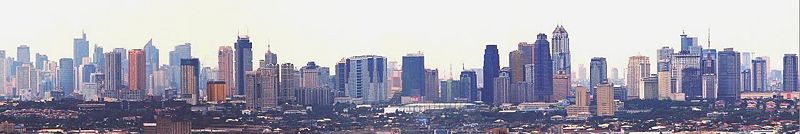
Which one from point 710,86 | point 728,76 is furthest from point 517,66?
point 728,76

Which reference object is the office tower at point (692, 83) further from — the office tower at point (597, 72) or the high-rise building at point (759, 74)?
the office tower at point (597, 72)

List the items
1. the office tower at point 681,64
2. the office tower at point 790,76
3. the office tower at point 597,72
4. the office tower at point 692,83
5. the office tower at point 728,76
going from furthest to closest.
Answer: the office tower at point 692,83 < the office tower at point 681,64 < the office tower at point 728,76 < the office tower at point 597,72 < the office tower at point 790,76

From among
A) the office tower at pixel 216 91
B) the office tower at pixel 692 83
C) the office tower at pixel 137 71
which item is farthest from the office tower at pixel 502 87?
the office tower at pixel 137 71

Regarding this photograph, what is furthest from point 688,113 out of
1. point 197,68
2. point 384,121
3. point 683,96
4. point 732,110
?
point 197,68

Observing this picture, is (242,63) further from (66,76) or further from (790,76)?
(790,76)

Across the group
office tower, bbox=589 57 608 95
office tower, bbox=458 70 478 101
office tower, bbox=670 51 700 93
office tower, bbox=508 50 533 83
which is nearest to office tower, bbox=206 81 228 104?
office tower, bbox=458 70 478 101
